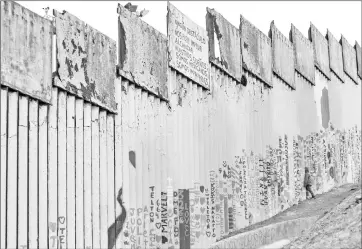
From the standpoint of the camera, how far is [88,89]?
8867 mm

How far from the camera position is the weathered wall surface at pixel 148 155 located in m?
7.93

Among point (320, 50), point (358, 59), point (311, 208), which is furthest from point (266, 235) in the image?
point (358, 59)

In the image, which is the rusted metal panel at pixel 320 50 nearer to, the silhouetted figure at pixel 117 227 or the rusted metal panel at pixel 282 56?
the rusted metal panel at pixel 282 56

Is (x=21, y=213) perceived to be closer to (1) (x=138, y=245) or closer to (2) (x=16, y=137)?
(2) (x=16, y=137)

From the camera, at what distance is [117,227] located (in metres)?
9.26

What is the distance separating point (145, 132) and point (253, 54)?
4581 mm

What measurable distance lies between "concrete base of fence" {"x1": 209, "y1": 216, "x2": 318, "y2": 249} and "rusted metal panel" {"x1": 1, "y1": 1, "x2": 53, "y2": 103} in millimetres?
4313

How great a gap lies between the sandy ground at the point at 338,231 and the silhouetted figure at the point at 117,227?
7.85ft

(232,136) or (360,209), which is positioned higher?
(232,136)

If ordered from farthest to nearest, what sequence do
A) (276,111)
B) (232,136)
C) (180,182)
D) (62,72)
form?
(276,111) < (232,136) < (180,182) < (62,72)

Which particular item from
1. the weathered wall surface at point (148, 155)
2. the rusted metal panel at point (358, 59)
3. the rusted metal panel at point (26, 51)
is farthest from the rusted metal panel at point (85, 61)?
the rusted metal panel at point (358, 59)

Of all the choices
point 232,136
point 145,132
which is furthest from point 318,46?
point 145,132

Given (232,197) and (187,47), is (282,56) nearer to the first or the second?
(232,197)

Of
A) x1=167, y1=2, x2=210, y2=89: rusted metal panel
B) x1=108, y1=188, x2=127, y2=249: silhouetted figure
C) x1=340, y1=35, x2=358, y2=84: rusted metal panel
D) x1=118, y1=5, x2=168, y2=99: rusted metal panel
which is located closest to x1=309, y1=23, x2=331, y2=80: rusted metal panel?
x1=340, y1=35, x2=358, y2=84: rusted metal panel
